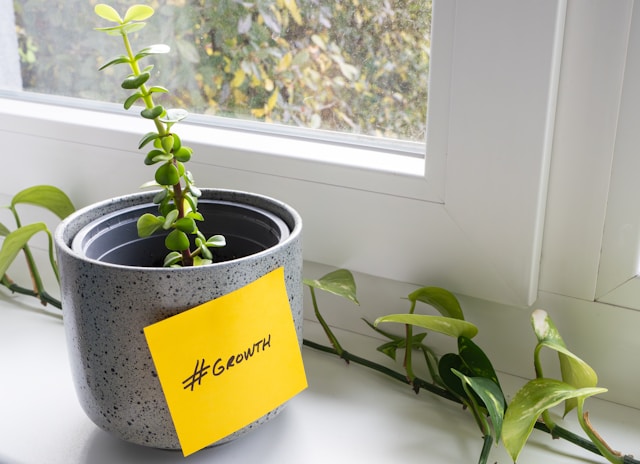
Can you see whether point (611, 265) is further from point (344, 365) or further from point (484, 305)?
point (344, 365)

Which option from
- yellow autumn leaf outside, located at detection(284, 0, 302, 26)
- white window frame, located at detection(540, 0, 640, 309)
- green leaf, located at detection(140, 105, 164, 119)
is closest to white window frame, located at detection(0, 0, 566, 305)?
white window frame, located at detection(540, 0, 640, 309)

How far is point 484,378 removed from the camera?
1.91 ft

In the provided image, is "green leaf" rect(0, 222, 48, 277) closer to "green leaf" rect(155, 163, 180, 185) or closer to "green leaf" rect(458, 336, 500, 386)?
"green leaf" rect(155, 163, 180, 185)

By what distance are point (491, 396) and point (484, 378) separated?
0.03 meters

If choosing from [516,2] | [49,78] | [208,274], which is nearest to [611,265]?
[516,2]

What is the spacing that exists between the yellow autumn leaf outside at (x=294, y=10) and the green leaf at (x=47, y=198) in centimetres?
31

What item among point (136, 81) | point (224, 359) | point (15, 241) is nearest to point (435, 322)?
point (224, 359)

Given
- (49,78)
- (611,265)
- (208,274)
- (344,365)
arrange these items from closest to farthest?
1. (208,274)
2. (611,265)
3. (344,365)
4. (49,78)

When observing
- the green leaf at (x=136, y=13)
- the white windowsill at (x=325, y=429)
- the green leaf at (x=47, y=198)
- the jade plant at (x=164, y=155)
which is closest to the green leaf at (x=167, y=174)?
the jade plant at (x=164, y=155)

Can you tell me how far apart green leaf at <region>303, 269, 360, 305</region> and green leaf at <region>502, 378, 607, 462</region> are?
158 millimetres

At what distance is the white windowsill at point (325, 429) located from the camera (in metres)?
0.58

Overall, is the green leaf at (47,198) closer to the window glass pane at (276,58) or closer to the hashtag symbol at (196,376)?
the window glass pane at (276,58)

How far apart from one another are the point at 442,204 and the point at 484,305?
0.33 ft

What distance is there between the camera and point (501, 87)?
59cm
